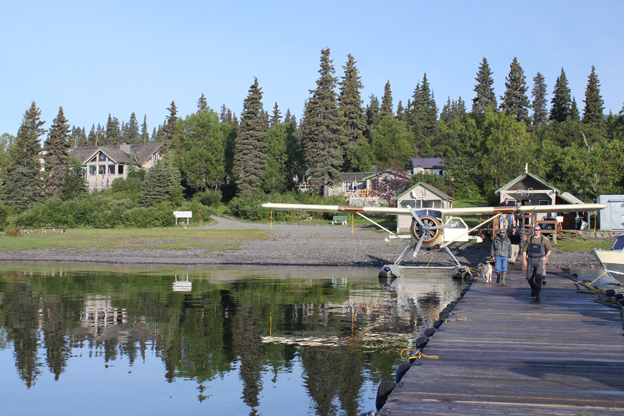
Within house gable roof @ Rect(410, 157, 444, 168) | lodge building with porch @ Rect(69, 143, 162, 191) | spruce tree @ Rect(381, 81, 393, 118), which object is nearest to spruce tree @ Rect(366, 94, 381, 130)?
spruce tree @ Rect(381, 81, 393, 118)

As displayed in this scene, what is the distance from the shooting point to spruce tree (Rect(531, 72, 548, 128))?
107m

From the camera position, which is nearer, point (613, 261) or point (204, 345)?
point (204, 345)

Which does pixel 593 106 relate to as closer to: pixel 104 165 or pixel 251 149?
pixel 251 149

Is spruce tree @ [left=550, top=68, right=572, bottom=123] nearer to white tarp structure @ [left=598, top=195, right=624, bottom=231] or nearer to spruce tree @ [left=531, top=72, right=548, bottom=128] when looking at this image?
spruce tree @ [left=531, top=72, right=548, bottom=128]

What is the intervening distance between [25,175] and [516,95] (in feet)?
208

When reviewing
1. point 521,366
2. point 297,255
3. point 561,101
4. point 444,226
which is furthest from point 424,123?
point 521,366

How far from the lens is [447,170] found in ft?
189

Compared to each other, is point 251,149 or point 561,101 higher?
point 561,101

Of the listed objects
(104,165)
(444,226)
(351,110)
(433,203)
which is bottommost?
(444,226)

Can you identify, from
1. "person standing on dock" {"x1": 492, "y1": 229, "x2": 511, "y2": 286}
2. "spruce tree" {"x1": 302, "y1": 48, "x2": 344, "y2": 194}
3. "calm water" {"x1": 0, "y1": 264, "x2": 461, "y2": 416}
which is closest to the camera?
"calm water" {"x1": 0, "y1": 264, "x2": 461, "y2": 416}

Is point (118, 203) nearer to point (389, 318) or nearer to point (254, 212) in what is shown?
point (254, 212)

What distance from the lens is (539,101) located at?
4235 inches

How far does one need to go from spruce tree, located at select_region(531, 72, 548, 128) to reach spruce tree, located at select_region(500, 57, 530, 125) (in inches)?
1324

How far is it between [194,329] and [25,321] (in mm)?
4093
